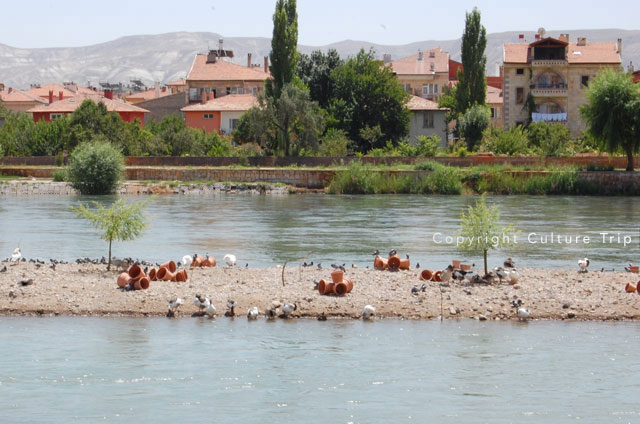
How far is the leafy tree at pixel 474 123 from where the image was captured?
6222 cm

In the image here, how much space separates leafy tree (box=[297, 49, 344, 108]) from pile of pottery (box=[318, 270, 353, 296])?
52.1 metres

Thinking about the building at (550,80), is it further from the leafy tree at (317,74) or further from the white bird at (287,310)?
the white bird at (287,310)

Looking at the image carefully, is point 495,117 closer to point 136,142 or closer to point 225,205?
point 136,142

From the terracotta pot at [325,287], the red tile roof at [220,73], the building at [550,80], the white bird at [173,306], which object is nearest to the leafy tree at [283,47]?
the building at [550,80]

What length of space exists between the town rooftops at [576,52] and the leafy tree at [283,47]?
22677 mm

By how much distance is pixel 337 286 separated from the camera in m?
18.1

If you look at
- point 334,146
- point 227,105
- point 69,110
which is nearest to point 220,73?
point 227,105

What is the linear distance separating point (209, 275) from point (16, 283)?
3637mm

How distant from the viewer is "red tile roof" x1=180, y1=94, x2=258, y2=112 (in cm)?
7856

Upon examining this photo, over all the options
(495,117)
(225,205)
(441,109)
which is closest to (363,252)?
(225,205)

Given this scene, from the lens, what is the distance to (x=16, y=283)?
736 inches

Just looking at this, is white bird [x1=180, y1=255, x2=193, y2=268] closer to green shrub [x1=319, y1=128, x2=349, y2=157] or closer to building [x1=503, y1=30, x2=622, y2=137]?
green shrub [x1=319, y1=128, x2=349, y2=157]

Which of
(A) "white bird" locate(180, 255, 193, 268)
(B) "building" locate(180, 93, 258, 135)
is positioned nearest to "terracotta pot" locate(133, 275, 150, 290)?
(A) "white bird" locate(180, 255, 193, 268)

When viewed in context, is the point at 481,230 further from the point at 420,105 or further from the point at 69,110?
the point at 69,110
